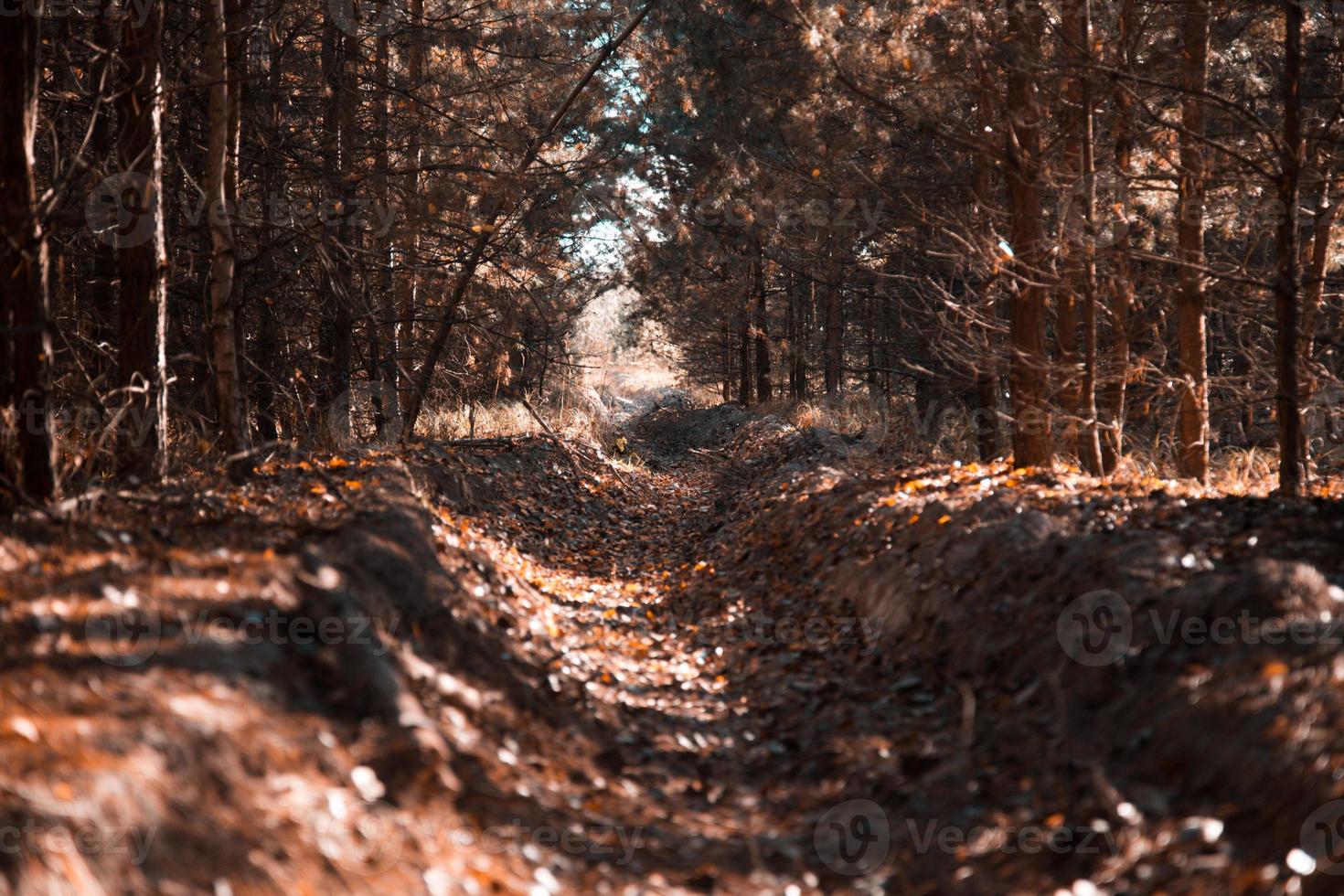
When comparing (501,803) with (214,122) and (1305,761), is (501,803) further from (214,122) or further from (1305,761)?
(214,122)

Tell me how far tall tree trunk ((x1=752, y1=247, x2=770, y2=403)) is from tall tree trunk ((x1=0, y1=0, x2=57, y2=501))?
2017 centimetres

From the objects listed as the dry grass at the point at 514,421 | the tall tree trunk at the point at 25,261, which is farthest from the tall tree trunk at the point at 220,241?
the dry grass at the point at 514,421

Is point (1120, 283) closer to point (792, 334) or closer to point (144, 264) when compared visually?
point (144, 264)

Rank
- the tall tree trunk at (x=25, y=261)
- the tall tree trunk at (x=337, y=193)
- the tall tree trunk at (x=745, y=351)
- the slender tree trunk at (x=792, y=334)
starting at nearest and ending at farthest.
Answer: the tall tree trunk at (x=25, y=261) → the tall tree trunk at (x=337, y=193) → the slender tree trunk at (x=792, y=334) → the tall tree trunk at (x=745, y=351)

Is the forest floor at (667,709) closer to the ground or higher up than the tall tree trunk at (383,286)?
closer to the ground

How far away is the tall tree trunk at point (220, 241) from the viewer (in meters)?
7.40

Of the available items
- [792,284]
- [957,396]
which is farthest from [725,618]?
[792,284]

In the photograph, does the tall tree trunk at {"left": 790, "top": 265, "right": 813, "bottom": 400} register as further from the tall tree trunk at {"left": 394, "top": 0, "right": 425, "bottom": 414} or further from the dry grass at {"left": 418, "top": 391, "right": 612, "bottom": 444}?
the tall tree trunk at {"left": 394, "top": 0, "right": 425, "bottom": 414}

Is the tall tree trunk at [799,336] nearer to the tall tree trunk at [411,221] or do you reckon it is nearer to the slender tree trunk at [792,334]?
the slender tree trunk at [792,334]

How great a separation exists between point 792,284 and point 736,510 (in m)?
16.2

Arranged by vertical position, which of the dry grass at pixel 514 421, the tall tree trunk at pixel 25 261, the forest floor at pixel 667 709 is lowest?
the forest floor at pixel 667 709

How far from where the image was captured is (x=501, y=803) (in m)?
3.91

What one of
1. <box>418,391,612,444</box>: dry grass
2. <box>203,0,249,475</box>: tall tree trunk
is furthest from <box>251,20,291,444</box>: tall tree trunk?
<box>203,0,249,475</box>: tall tree trunk

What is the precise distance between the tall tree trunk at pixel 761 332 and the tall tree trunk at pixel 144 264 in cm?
1872
